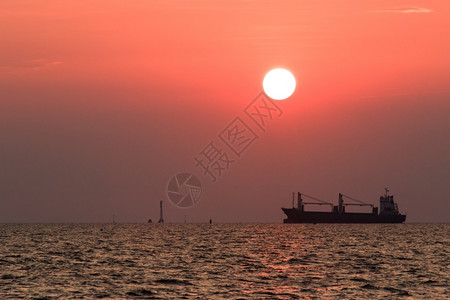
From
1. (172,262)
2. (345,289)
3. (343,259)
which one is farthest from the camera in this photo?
(343,259)

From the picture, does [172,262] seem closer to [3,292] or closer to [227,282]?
[227,282]

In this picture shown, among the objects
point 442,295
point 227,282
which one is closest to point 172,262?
point 227,282

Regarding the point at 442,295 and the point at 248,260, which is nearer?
the point at 442,295

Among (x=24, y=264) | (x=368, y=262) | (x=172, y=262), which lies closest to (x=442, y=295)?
(x=368, y=262)

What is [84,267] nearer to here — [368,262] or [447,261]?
[368,262]

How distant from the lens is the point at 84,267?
68.1 m

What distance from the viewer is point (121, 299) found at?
46.2m

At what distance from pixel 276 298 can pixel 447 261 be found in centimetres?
3788

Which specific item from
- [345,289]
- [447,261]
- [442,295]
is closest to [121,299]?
[345,289]

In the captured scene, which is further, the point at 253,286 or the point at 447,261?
the point at 447,261

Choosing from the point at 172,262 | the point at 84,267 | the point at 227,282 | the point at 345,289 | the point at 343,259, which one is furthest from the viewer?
the point at 343,259

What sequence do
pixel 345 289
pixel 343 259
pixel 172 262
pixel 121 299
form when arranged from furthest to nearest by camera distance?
pixel 343 259 < pixel 172 262 < pixel 345 289 < pixel 121 299

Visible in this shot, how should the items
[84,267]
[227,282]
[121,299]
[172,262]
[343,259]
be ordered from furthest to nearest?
[343,259], [172,262], [84,267], [227,282], [121,299]

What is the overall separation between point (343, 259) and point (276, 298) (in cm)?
3467
